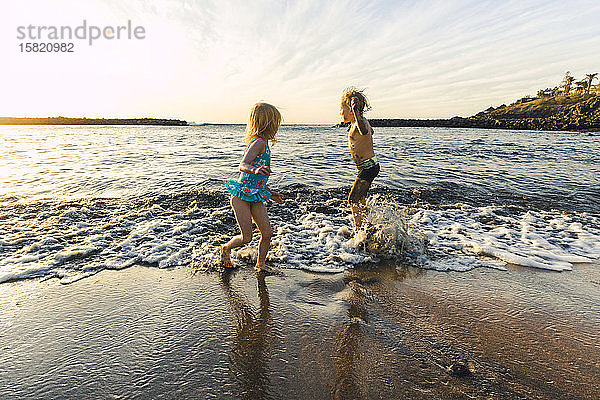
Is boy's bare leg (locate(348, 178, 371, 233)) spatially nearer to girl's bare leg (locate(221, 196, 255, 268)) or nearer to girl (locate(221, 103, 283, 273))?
girl (locate(221, 103, 283, 273))

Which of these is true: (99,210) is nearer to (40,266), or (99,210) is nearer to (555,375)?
(40,266)

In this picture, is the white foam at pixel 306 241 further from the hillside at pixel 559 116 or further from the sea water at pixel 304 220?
the hillside at pixel 559 116

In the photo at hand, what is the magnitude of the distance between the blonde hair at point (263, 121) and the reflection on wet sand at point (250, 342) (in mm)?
1799

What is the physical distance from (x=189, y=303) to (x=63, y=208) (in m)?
5.34

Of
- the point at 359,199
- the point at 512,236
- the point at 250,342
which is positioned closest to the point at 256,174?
the point at 250,342

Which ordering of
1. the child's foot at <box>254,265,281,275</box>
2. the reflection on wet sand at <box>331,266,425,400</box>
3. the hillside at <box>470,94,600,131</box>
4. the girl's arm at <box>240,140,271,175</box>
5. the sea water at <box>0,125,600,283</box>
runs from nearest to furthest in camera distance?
1. the reflection on wet sand at <box>331,266,425,400</box>
2. the girl's arm at <box>240,140,271,175</box>
3. the child's foot at <box>254,265,281,275</box>
4. the sea water at <box>0,125,600,283</box>
5. the hillside at <box>470,94,600,131</box>

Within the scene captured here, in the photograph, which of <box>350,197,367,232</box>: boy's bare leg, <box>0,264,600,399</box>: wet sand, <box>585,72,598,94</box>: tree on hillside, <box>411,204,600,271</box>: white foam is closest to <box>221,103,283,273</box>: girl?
<box>0,264,600,399</box>: wet sand

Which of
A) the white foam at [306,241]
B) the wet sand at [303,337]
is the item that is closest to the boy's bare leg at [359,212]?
the white foam at [306,241]

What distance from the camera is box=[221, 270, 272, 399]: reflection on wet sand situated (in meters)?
2.16

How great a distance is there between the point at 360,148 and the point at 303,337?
11.8 feet

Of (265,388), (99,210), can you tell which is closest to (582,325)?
(265,388)

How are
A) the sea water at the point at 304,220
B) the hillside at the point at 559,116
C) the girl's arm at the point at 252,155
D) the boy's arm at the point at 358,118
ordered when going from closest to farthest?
the girl's arm at the point at 252,155
the sea water at the point at 304,220
the boy's arm at the point at 358,118
the hillside at the point at 559,116

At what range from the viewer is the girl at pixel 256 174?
377cm

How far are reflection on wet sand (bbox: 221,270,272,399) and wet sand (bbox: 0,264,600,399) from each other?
0.5 inches
